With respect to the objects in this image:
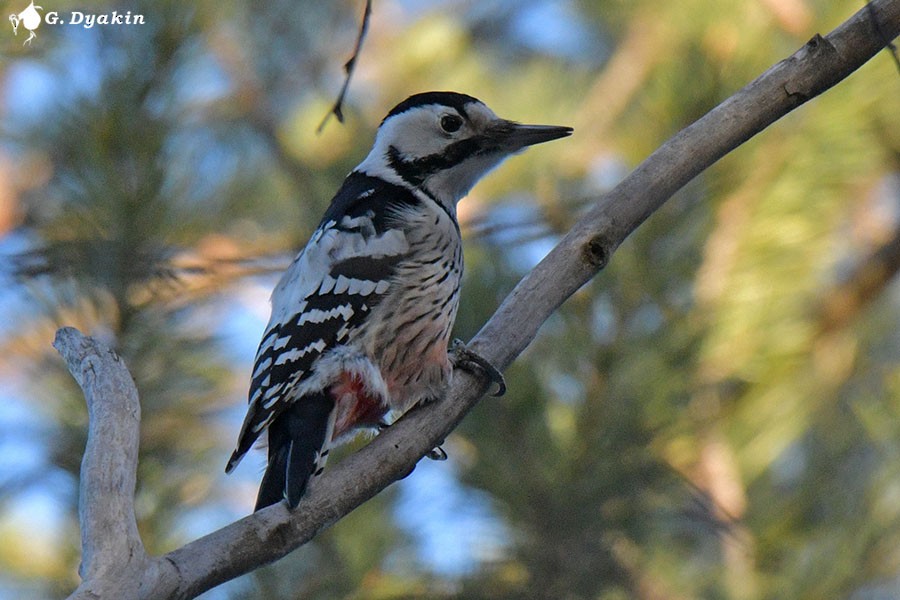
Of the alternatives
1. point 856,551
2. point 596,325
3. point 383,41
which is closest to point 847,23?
point 596,325

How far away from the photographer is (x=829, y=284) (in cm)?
342

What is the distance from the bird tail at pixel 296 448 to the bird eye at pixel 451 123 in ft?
2.82

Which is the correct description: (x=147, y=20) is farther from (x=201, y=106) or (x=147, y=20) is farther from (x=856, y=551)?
(x=856, y=551)

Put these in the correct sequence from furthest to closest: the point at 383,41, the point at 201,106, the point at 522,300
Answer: the point at 383,41 < the point at 201,106 < the point at 522,300

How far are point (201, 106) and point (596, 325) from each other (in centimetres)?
131

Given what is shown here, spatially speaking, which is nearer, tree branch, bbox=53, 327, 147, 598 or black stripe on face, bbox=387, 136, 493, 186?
tree branch, bbox=53, 327, 147, 598

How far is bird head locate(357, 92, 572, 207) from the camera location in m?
2.72

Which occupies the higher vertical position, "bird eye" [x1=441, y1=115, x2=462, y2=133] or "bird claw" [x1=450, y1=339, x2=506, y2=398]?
"bird eye" [x1=441, y1=115, x2=462, y2=133]

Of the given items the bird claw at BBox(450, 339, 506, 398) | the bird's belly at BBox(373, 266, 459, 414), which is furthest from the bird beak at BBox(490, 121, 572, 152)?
the bird claw at BBox(450, 339, 506, 398)

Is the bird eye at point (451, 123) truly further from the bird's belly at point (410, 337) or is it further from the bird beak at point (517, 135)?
the bird's belly at point (410, 337)
